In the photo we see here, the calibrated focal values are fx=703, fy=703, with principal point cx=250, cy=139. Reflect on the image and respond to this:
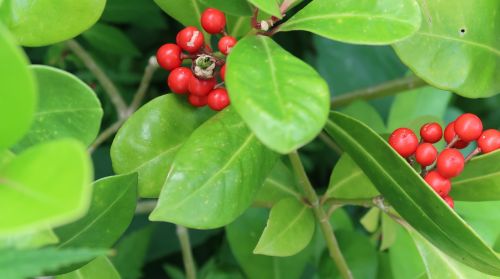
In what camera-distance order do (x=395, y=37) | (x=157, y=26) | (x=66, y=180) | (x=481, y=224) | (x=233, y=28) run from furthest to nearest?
(x=157, y=26)
(x=481, y=224)
(x=233, y=28)
(x=395, y=37)
(x=66, y=180)

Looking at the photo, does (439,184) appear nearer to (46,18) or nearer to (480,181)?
(480,181)

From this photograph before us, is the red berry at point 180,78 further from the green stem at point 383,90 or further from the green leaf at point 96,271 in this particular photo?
the green stem at point 383,90

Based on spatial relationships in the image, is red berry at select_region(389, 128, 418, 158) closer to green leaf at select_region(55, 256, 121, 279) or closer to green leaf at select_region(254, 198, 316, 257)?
green leaf at select_region(254, 198, 316, 257)

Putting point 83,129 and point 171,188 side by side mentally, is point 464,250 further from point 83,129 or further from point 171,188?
point 83,129

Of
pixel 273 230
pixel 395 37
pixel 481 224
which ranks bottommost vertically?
pixel 481 224

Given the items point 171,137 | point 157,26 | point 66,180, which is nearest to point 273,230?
point 171,137
